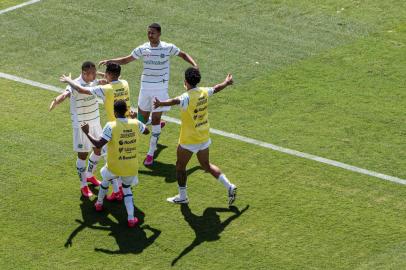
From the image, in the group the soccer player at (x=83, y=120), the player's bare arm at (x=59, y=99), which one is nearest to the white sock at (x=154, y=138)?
the soccer player at (x=83, y=120)

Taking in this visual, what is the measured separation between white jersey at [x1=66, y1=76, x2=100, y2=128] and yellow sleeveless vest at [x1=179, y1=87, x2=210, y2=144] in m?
1.64

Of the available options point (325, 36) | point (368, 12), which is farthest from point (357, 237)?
point (368, 12)

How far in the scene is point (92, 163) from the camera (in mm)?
16625

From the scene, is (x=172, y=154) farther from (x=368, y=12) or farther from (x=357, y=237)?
(x=368, y=12)

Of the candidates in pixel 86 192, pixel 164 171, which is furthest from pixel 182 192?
pixel 86 192

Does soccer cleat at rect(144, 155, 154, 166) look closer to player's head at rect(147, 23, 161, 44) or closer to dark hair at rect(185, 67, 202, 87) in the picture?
player's head at rect(147, 23, 161, 44)

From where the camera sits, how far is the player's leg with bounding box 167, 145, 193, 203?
15.9m

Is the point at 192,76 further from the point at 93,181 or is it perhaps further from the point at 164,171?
the point at 93,181

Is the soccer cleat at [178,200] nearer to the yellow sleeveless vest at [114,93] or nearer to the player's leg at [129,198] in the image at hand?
the player's leg at [129,198]

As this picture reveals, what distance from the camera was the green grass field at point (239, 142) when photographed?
48.8ft

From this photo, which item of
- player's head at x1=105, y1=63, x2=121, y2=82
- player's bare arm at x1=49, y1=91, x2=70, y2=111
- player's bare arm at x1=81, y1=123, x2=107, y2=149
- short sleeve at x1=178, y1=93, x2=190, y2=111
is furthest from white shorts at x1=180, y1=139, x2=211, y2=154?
player's bare arm at x1=49, y1=91, x2=70, y2=111

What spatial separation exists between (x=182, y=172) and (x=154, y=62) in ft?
8.85

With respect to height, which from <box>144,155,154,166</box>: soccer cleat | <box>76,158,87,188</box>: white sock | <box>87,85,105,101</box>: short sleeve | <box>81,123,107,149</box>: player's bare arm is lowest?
<box>144,155,154,166</box>: soccer cleat

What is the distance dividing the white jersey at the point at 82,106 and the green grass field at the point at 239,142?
1.16 metres
